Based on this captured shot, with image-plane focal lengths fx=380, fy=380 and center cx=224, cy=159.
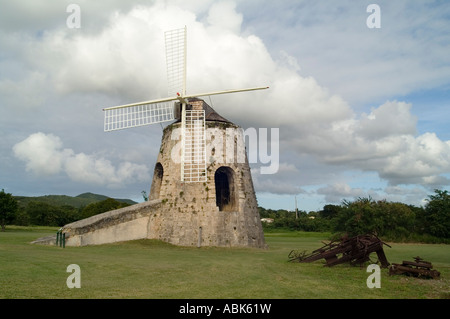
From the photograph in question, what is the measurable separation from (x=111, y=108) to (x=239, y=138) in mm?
8294

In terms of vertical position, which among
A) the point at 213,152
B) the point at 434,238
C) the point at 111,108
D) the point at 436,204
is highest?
the point at 111,108

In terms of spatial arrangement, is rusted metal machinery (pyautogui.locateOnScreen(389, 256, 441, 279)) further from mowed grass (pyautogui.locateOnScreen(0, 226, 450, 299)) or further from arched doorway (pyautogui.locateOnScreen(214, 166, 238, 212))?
arched doorway (pyautogui.locateOnScreen(214, 166, 238, 212))

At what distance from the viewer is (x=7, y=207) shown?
121 ft

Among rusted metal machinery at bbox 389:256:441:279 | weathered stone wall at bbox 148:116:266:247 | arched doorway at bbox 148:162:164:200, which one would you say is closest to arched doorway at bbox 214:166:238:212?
weathered stone wall at bbox 148:116:266:247

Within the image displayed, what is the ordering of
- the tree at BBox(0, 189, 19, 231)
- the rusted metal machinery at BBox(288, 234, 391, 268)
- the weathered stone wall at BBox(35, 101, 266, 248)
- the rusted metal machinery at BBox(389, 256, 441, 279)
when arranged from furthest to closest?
the tree at BBox(0, 189, 19, 231), the weathered stone wall at BBox(35, 101, 266, 248), the rusted metal machinery at BBox(288, 234, 391, 268), the rusted metal machinery at BBox(389, 256, 441, 279)

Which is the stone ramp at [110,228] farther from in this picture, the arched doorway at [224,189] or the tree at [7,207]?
the tree at [7,207]

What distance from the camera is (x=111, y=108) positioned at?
23.2 m

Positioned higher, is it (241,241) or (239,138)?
(239,138)

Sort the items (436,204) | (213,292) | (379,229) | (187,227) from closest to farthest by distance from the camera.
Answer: (213,292)
(187,227)
(379,229)
(436,204)

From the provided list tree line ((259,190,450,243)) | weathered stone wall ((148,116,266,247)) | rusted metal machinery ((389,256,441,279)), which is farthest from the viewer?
tree line ((259,190,450,243))

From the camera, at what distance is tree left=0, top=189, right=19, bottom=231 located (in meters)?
37.0

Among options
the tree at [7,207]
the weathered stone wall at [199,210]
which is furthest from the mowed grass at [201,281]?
the tree at [7,207]
